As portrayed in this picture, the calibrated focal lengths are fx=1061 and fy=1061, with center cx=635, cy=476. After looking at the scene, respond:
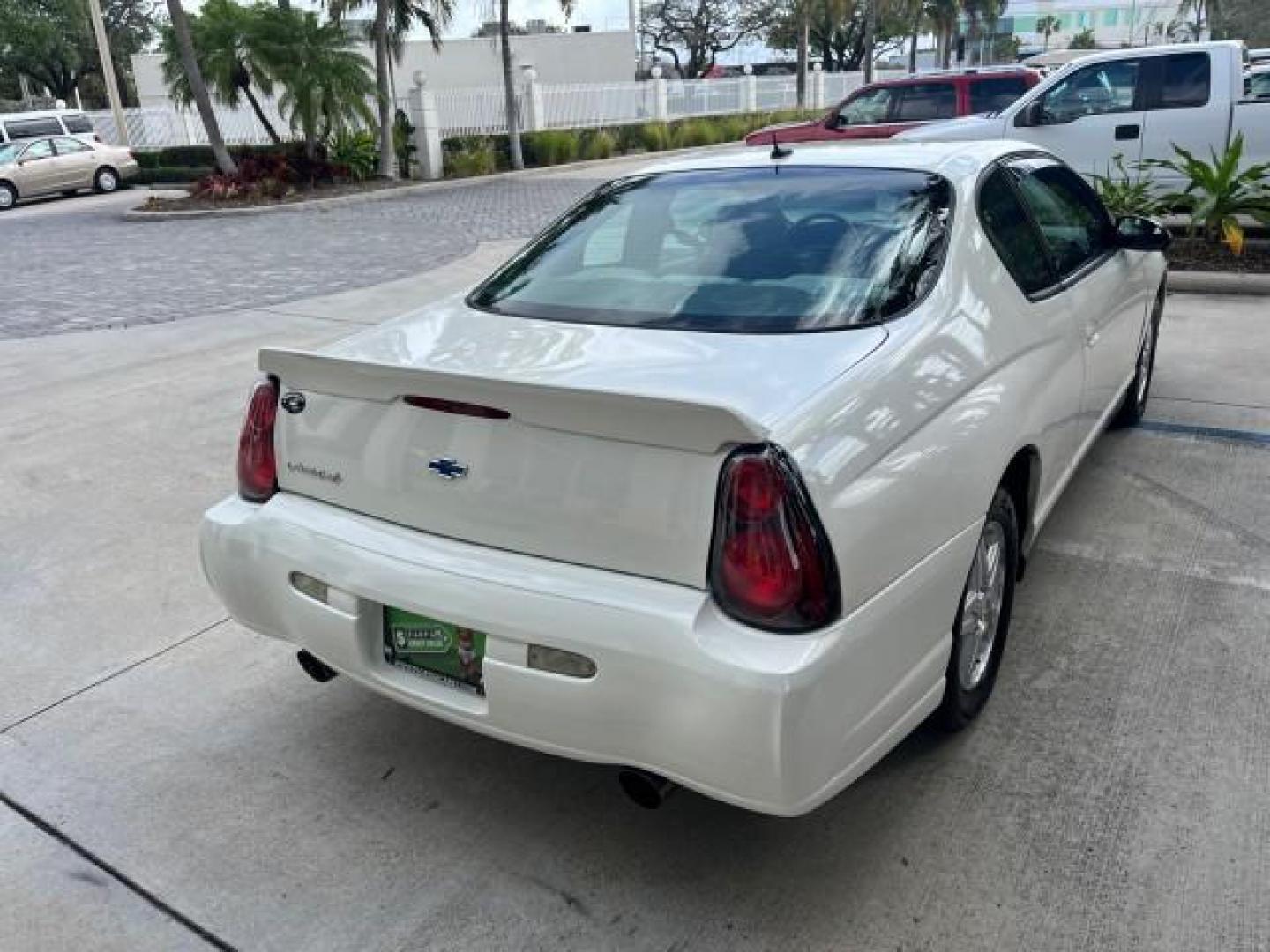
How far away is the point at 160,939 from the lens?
2.38 meters

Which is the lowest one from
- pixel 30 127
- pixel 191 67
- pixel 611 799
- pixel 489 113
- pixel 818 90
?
pixel 611 799

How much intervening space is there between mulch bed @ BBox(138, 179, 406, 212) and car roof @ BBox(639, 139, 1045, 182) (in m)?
16.9

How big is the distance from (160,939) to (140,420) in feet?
14.6

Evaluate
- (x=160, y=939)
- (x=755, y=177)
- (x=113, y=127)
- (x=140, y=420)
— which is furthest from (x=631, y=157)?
(x=160, y=939)

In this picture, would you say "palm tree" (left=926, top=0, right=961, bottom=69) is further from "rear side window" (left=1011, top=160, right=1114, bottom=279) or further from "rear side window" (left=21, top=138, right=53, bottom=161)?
"rear side window" (left=1011, top=160, right=1114, bottom=279)

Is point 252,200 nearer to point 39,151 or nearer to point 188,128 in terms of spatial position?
point 39,151

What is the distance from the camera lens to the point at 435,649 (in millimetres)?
2502

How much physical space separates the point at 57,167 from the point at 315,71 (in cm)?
774

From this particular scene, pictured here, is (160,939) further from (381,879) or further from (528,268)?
(528,268)

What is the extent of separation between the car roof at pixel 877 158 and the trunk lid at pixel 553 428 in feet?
3.20

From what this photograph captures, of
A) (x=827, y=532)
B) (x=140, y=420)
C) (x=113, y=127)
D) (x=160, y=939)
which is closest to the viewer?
(x=827, y=532)

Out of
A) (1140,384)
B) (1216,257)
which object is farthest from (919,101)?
(1140,384)

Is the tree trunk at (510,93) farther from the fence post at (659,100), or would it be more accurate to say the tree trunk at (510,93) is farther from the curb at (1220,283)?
the curb at (1220,283)

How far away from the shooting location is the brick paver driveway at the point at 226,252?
10.2 metres
